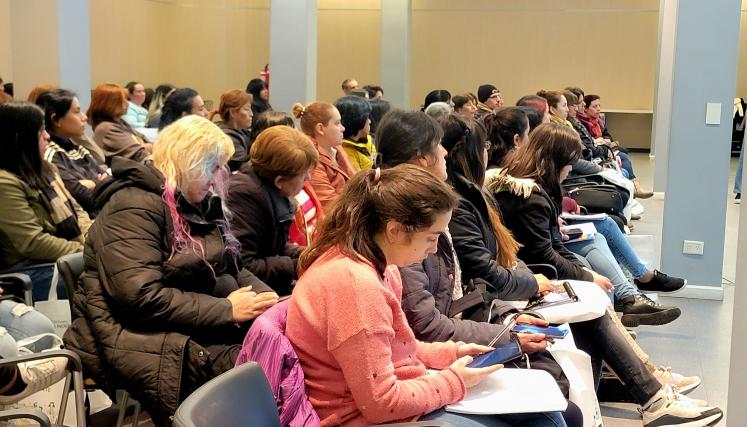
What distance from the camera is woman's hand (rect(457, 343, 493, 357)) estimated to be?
250 centimetres

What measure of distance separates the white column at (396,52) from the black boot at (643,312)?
365 inches

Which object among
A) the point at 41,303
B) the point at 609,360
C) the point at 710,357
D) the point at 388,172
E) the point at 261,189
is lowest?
the point at 710,357

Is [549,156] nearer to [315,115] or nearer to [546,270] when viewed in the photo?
[546,270]

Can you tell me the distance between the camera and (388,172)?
2281mm

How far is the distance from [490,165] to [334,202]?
2.96 meters

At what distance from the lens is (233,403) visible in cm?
185

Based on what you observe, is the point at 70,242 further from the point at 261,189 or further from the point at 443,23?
the point at 443,23

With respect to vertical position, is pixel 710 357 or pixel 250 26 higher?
pixel 250 26

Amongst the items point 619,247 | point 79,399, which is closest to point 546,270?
point 619,247

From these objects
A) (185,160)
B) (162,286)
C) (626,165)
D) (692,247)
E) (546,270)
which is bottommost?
(692,247)

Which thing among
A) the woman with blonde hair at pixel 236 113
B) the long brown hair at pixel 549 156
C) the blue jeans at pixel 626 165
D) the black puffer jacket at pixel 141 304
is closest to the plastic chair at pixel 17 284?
the black puffer jacket at pixel 141 304

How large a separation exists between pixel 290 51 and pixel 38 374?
6381 mm

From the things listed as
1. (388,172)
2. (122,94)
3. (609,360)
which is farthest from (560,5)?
(388,172)

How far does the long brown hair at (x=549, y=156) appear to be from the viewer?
449 cm
